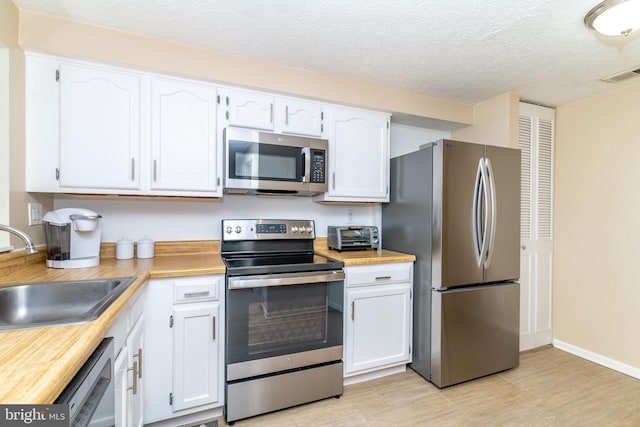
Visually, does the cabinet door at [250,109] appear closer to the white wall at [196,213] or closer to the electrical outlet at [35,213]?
the white wall at [196,213]

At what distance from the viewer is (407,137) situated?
3.04 metres

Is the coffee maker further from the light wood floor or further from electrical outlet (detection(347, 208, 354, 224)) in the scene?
electrical outlet (detection(347, 208, 354, 224))

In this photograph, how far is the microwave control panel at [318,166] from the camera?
2.26 meters

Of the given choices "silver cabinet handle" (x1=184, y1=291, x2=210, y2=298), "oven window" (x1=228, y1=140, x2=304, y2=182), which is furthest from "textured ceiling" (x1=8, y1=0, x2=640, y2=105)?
"silver cabinet handle" (x1=184, y1=291, x2=210, y2=298)

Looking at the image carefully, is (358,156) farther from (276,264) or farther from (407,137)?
(276,264)

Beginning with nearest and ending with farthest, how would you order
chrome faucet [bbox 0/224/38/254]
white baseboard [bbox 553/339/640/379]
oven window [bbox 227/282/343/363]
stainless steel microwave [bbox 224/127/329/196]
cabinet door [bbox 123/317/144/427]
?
chrome faucet [bbox 0/224/38/254] < cabinet door [bbox 123/317/144/427] < oven window [bbox 227/282/343/363] < stainless steel microwave [bbox 224/127/329/196] < white baseboard [bbox 553/339/640/379]

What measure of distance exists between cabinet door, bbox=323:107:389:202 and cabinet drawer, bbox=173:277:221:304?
107 centimetres

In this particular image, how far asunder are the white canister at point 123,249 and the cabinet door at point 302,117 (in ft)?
4.36

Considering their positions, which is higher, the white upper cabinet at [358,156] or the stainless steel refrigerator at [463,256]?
the white upper cabinet at [358,156]

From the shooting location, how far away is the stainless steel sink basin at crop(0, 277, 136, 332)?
1.24 m

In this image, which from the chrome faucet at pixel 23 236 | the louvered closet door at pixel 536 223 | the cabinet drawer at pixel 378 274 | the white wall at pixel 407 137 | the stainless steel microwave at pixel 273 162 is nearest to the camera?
the chrome faucet at pixel 23 236

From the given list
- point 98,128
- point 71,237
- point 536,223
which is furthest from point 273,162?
point 536,223

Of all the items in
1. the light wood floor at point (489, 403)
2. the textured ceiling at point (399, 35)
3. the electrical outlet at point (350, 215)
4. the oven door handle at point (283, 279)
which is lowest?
the light wood floor at point (489, 403)

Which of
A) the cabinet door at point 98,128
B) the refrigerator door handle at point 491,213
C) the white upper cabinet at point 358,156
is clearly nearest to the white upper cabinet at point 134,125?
the cabinet door at point 98,128
